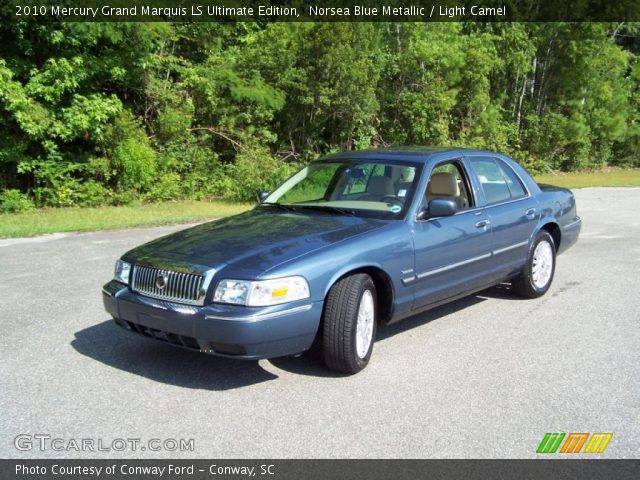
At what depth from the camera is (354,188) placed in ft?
Result: 19.0

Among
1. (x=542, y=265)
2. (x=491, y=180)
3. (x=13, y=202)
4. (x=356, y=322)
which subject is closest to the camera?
(x=356, y=322)

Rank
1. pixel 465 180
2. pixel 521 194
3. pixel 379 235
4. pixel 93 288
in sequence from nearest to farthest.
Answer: pixel 379 235 → pixel 465 180 → pixel 521 194 → pixel 93 288

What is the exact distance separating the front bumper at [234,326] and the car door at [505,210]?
2.44 meters

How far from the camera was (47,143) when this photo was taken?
1596cm

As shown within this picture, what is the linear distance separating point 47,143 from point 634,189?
58.8 feet

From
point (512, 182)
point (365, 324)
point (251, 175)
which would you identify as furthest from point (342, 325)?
point (251, 175)

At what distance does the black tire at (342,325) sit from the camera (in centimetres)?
441

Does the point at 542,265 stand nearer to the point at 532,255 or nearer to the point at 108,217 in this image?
the point at 532,255

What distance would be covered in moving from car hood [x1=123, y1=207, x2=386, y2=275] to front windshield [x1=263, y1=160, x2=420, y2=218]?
224 millimetres

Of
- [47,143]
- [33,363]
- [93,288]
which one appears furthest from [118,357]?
[47,143]

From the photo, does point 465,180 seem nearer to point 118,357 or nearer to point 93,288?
point 118,357

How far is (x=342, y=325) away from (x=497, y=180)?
2.91 metres

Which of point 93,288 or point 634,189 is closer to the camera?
point 93,288

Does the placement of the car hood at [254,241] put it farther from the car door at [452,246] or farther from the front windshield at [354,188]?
the car door at [452,246]
